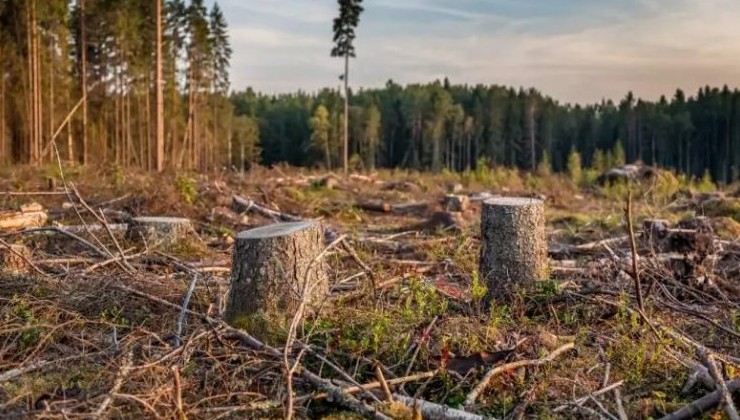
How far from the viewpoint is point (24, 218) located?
9.76 meters

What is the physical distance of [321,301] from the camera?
513cm

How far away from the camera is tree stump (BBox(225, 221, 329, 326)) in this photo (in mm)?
4852

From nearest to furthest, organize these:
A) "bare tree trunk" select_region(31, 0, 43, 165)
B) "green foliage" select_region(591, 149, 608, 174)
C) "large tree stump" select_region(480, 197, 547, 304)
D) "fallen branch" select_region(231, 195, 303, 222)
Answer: "large tree stump" select_region(480, 197, 547, 304) < "fallen branch" select_region(231, 195, 303, 222) < "bare tree trunk" select_region(31, 0, 43, 165) < "green foliage" select_region(591, 149, 608, 174)

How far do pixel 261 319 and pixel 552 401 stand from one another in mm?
1884

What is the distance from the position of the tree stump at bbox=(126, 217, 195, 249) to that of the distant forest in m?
13.4

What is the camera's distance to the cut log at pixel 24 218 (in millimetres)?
9352

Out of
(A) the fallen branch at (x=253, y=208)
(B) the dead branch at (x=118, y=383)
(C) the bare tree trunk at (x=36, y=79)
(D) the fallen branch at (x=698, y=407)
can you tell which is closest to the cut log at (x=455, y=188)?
(A) the fallen branch at (x=253, y=208)

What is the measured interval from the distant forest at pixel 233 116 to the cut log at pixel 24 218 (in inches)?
465

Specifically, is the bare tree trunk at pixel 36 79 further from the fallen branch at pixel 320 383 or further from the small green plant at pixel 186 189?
the fallen branch at pixel 320 383

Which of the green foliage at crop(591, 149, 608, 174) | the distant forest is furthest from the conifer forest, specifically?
the green foliage at crop(591, 149, 608, 174)

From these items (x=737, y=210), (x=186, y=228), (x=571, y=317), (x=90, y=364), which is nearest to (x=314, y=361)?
(x=90, y=364)

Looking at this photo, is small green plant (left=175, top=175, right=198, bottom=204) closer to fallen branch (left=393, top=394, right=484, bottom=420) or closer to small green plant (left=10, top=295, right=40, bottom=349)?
small green plant (left=10, top=295, right=40, bottom=349)

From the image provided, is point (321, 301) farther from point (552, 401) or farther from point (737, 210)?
point (737, 210)

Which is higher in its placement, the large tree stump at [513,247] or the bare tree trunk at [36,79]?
the bare tree trunk at [36,79]
